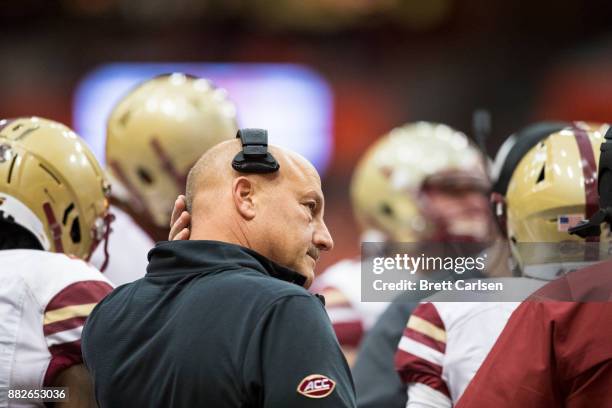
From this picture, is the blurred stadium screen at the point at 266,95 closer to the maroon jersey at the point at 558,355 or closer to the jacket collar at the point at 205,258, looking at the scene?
the jacket collar at the point at 205,258

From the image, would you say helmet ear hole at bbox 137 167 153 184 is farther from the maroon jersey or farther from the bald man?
the maroon jersey

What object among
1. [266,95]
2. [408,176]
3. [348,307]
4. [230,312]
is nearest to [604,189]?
[230,312]

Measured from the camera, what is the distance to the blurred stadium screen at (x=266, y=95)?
1207 centimetres

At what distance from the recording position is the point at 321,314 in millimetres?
2078

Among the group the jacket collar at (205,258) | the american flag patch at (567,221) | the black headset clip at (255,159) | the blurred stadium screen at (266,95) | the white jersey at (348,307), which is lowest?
the white jersey at (348,307)

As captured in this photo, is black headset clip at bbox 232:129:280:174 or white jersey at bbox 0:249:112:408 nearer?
black headset clip at bbox 232:129:280:174

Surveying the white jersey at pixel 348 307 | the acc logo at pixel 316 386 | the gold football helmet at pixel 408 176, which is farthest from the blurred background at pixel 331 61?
the acc logo at pixel 316 386

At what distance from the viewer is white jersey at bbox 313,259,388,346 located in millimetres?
4551

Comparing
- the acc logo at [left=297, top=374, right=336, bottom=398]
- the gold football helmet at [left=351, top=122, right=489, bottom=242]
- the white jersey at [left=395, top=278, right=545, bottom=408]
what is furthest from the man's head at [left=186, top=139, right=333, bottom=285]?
the gold football helmet at [left=351, top=122, right=489, bottom=242]

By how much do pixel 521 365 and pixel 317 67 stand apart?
10733mm

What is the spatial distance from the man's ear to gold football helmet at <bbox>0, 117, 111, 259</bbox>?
2.56 ft

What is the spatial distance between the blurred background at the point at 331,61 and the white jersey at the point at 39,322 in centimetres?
930

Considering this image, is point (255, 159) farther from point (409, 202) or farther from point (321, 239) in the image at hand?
point (409, 202)

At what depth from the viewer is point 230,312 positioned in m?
2.08
